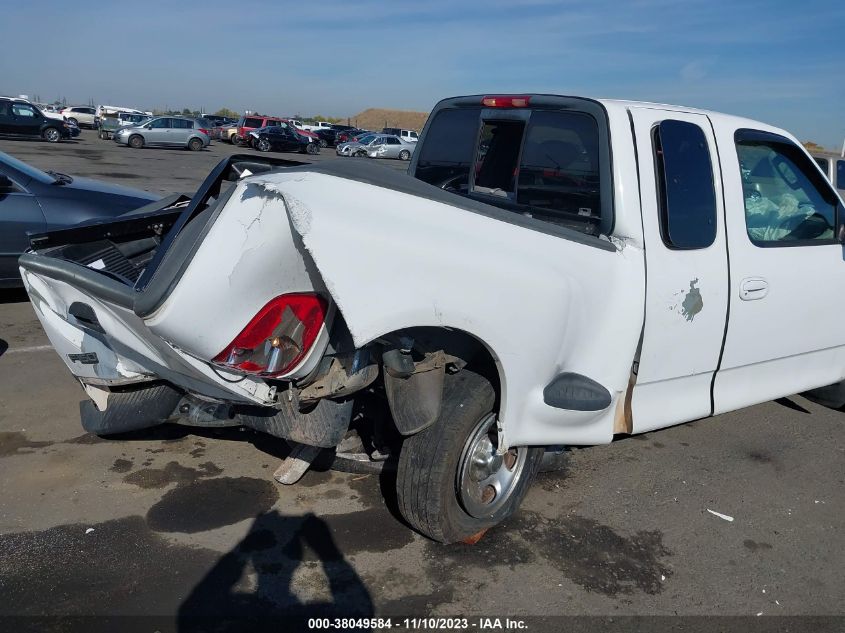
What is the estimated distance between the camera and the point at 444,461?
3189 mm

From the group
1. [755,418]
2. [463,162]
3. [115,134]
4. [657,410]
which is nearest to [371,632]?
[657,410]

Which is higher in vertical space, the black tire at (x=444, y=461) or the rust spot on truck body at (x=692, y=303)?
the rust spot on truck body at (x=692, y=303)

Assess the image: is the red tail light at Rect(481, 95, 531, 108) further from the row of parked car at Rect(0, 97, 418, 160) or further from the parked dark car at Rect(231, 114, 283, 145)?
the parked dark car at Rect(231, 114, 283, 145)

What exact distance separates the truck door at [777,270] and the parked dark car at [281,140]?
125 feet

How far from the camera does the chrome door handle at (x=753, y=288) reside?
149 inches

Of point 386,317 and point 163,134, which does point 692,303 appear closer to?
point 386,317

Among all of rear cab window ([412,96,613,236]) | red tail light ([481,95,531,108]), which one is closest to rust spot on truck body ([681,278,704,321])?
rear cab window ([412,96,613,236])

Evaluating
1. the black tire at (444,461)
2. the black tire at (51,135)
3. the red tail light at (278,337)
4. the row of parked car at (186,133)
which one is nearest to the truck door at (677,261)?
the black tire at (444,461)

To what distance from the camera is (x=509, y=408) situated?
10.4ft

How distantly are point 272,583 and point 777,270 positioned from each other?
119 inches

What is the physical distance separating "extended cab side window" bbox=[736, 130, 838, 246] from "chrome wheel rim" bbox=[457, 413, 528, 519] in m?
1.73

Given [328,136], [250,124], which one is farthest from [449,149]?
[328,136]

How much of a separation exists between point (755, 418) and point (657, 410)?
6.34 ft

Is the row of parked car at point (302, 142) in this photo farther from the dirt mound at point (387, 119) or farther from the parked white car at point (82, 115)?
the dirt mound at point (387, 119)
